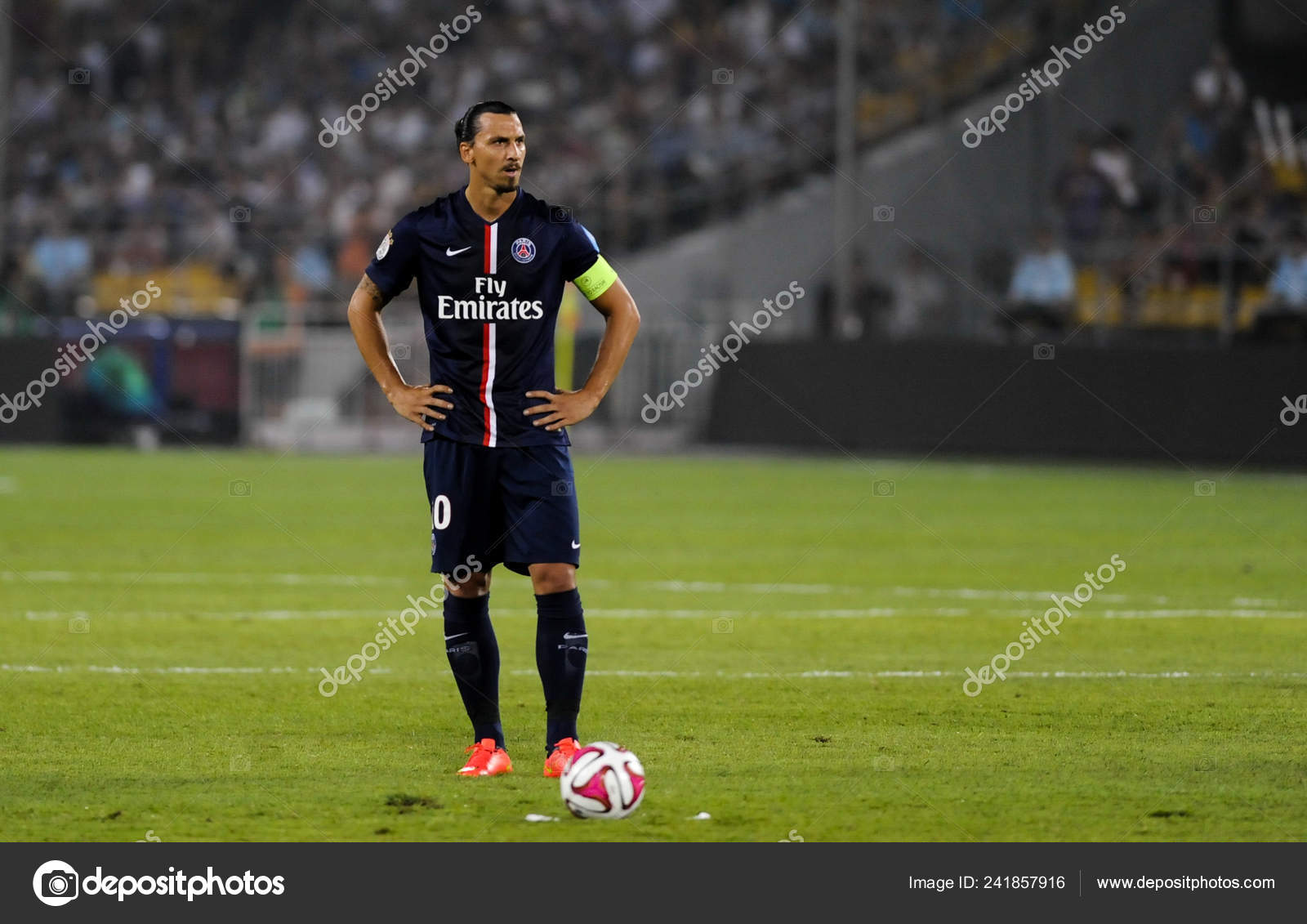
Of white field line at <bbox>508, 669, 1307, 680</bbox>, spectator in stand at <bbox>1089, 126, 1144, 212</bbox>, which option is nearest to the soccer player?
white field line at <bbox>508, 669, 1307, 680</bbox>

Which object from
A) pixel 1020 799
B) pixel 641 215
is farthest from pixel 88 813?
A: pixel 641 215

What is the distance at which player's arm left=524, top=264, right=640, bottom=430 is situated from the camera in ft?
23.8

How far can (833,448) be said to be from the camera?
2712cm

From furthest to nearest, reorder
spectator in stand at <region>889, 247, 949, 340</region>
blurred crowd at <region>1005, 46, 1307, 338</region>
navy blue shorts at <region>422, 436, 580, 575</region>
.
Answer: spectator in stand at <region>889, 247, 949, 340</region> < blurred crowd at <region>1005, 46, 1307, 338</region> < navy blue shorts at <region>422, 436, 580, 575</region>

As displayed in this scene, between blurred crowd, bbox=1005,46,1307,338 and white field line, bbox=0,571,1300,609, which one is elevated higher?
blurred crowd, bbox=1005,46,1307,338

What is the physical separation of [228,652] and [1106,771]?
16.6 feet

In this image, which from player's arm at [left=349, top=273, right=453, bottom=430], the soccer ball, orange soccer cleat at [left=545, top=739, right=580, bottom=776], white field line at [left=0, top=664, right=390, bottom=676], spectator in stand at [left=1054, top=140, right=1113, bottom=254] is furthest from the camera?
spectator in stand at [left=1054, top=140, right=1113, bottom=254]

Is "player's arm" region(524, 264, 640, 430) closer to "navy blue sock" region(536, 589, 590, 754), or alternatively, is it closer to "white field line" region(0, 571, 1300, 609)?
"navy blue sock" region(536, 589, 590, 754)

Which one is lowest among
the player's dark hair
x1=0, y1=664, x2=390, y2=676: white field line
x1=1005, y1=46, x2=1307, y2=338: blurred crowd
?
x1=0, y1=664, x2=390, y2=676: white field line

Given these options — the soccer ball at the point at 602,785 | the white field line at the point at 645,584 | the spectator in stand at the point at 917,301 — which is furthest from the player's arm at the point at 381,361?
the spectator in stand at the point at 917,301

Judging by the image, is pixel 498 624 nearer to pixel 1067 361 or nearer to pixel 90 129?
pixel 1067 361

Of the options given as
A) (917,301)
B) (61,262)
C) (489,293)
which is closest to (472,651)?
(489,293)

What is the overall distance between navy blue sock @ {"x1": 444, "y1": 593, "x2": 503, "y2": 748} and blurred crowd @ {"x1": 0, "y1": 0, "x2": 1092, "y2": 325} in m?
22.3
